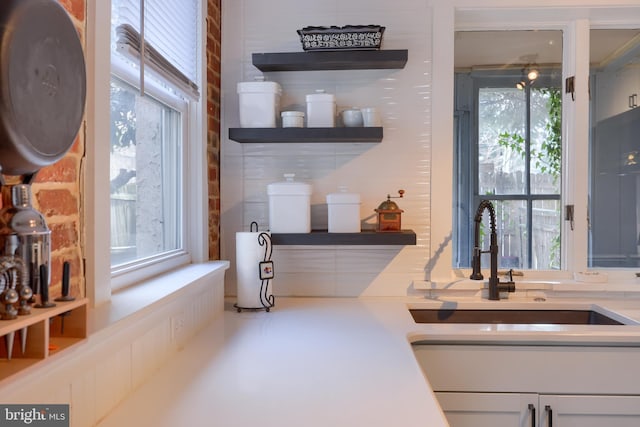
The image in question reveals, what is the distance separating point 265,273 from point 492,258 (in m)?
1.05

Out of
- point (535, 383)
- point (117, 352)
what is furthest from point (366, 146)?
point (117, 352)

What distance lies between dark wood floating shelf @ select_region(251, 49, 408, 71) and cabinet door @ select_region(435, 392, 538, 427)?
146 centimetres

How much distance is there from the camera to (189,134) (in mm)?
2496

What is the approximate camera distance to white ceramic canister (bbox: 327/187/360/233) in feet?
8.54

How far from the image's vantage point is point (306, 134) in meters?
2.57

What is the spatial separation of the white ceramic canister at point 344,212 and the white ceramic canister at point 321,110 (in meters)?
0.34

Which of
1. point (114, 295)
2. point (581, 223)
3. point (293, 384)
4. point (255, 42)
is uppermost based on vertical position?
point (255, 42)

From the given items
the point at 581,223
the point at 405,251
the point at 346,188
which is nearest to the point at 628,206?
the point at 581,223

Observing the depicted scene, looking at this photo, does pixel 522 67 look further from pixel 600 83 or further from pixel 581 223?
pixel 581 223

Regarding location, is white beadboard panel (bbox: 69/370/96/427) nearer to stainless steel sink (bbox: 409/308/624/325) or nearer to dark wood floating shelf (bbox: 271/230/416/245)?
dark wood floating shelf (bbox: 271/230/416/245)

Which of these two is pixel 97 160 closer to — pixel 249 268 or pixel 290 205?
pixel 249 268

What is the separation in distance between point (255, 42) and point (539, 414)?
207cm
